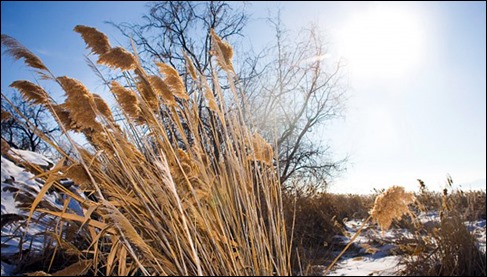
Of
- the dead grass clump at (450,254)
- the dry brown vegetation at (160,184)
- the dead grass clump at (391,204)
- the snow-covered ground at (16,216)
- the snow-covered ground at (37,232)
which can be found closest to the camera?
the dry brown vegetation at (160,184)

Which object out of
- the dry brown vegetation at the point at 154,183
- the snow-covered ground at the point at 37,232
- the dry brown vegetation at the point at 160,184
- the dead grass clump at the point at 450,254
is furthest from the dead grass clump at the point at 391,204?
the dead grass clump at the point at 450,254

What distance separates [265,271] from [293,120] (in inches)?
338

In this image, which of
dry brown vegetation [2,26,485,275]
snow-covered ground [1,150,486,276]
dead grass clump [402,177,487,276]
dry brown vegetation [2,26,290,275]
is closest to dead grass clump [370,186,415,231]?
dry brown vegetation [2,26,485,275]

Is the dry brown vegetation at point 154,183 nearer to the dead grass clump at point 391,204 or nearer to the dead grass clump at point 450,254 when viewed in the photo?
the dead grass clump at point 391,204

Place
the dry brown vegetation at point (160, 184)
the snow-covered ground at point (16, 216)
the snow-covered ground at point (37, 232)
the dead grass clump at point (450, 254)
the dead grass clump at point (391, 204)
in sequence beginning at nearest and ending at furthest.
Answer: the dry brown vegetation at point (160, 184), the dead grass clump at point (391, 204), the snow-covered ground at point (16, 216), the snow-covered ground at point (37, 232), the dead grass clump at point (450, 254)

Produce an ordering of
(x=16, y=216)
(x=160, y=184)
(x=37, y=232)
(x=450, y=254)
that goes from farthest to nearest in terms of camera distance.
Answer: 1. (x=450, y=254)
2. (x=37, y=232)
3. (x=16, y=216)
4. (x=160, y=184)

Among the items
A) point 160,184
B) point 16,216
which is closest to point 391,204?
point 160,184

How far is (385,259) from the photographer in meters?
3.69

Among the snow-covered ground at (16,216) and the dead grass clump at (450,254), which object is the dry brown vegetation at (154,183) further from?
the dead grass clump at (450,254)

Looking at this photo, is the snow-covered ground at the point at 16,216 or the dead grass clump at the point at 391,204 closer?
the dead grass clump at the point at 391,204

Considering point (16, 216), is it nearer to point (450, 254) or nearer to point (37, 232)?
point (37, 232)

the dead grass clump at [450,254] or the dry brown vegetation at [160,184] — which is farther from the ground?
the dry brown vegetation at [160,184]

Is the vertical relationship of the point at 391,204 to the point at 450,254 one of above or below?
above

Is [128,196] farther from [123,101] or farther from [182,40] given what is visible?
[182,40]
